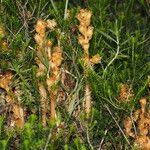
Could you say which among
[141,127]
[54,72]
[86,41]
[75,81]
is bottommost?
[141,127]

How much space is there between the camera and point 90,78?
198cm

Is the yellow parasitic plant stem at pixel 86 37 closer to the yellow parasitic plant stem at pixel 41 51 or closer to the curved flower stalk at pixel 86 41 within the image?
the curved flower stalk at pixel 86 41

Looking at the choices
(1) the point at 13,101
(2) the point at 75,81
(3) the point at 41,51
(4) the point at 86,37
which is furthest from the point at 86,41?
(1) the point at 13,101

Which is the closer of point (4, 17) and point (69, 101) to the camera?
point (69, 101)

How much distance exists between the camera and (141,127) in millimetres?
1842

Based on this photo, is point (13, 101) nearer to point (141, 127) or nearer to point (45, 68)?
point (45, 68)

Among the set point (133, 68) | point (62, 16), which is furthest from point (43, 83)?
point (62, 16)

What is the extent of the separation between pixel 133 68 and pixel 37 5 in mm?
783

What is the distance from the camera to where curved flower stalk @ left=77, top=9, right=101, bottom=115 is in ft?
6.37

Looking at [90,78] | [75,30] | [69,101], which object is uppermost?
[75,30]

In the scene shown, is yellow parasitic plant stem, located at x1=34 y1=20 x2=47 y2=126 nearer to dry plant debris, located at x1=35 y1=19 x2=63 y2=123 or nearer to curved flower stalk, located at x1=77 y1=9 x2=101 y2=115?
dry plant debris, located at x1=35 y1=19 x2=63 y2=123

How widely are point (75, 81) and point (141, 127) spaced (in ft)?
1.81

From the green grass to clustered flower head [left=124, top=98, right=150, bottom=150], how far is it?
0.12ft

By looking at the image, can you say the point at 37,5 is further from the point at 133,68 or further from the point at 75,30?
the point at 133,68
